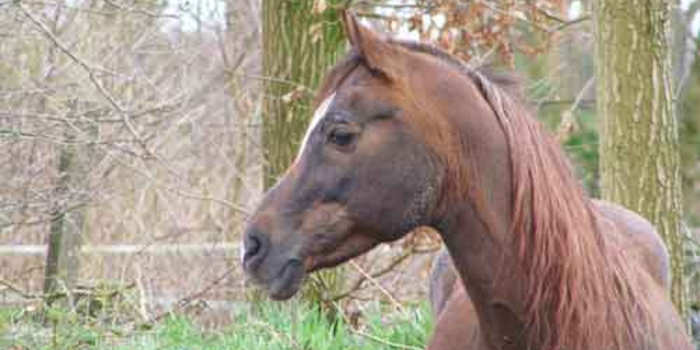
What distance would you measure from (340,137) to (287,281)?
19.0 inches

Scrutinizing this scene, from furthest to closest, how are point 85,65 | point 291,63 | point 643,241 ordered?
point 291,63
point 85,65
point 643,241

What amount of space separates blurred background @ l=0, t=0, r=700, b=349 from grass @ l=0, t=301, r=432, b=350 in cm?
2

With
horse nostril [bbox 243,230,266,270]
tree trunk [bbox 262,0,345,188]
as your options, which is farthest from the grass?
horse nostril [bbox 243,230,266,270]

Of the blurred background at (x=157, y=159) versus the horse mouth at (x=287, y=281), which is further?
the blurred background at (x=157, y=159)

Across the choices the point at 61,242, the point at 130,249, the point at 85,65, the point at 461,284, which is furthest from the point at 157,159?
the point at 461,284

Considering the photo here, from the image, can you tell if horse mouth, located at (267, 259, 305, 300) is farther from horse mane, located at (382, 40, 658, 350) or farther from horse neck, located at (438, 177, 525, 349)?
horse mane, located at (382, 40, 658, 350)

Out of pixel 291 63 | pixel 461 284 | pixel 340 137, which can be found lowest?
pixel 461 284

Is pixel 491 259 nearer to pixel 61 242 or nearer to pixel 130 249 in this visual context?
pixel 61 242

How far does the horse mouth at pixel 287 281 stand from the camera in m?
4.30

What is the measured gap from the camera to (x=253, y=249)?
14.0ft

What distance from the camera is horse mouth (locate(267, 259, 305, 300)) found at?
14.1 feet

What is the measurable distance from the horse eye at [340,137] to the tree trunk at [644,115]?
296 centimetres

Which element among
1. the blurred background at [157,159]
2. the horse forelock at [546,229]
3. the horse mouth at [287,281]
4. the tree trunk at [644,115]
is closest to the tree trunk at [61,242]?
the blurred background at [157,159]

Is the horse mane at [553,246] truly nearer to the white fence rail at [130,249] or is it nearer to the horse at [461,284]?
the horse at [461,284]
